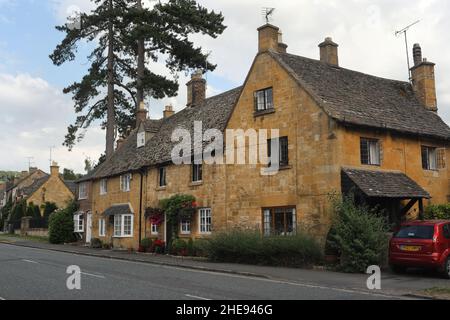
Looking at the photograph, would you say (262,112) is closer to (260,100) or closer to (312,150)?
(260,100)

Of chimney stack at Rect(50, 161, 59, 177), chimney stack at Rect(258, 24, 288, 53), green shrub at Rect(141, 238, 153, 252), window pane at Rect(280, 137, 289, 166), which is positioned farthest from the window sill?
chimney stack at Rect(50, 161, 59, 177)

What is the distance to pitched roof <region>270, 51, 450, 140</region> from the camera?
813 inches

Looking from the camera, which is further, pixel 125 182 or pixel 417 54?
pixel 125 182

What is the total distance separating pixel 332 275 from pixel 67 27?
109 feet

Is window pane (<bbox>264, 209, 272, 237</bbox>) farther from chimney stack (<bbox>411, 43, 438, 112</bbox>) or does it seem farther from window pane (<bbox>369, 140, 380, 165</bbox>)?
chimney stack (<bbox>411, 43, 438, 112</bbox>)

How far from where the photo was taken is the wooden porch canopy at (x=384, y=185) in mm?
18688

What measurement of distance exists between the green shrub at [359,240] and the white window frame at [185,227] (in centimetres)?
1011

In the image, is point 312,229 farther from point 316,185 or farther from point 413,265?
point 413,265

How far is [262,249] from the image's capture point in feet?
63.5

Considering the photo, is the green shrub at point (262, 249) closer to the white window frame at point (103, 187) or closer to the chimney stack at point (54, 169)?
the white window frame at point (103, 187)

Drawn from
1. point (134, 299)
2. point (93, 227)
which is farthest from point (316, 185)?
point (93, 227)

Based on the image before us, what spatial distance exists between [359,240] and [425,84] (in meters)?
13.2

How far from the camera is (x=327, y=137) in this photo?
1967cm

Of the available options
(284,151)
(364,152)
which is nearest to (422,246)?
(364,152)
